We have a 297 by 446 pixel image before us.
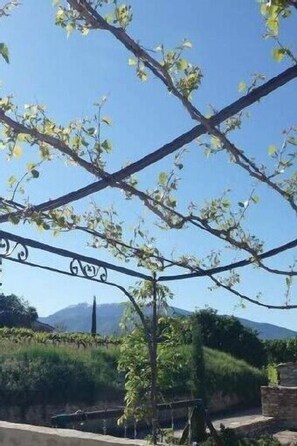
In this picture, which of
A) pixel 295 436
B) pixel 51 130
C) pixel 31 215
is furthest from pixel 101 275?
pixel 295 436

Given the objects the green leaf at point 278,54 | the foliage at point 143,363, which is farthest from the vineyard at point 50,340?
the green leaf at point 278,54

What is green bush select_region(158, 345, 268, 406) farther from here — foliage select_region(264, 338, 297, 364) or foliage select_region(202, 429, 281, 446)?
foliage select_region(202, 429, 281, 446)

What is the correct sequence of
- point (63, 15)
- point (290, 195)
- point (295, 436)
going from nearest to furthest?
point (63, 15) < point (290, 195) < point (295, 436)

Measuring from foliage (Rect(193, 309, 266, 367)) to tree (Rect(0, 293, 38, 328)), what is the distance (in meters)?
16.1

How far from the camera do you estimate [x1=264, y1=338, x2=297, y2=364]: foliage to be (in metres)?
24.7

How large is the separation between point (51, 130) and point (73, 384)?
1203 centimetres

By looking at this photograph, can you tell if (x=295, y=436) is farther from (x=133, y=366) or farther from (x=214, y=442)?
(x=133, y=366)

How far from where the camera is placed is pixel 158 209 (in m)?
3.64

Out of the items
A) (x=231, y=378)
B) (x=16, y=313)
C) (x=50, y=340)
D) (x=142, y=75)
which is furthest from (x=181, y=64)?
(x=16, y=313)

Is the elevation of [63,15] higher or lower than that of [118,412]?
higher

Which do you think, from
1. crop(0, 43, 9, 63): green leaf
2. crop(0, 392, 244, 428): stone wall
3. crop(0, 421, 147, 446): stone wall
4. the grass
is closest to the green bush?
the grass

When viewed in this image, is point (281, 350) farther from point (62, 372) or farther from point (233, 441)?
point (233, 441)

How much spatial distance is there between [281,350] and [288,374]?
388 inches

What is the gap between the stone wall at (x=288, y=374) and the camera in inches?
598
